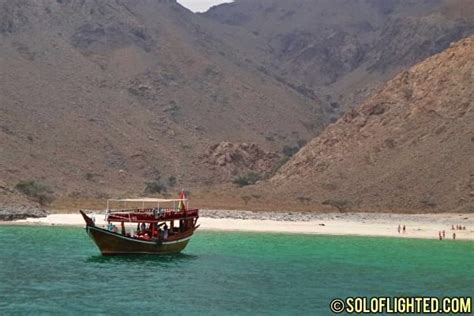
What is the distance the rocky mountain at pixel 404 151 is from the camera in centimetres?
8006

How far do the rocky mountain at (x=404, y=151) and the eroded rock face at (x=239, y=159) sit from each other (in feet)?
65.4

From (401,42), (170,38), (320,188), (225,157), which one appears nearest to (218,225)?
(320,188)

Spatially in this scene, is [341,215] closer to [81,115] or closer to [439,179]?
[439,179]

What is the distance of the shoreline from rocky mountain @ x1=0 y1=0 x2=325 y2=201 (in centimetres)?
2576

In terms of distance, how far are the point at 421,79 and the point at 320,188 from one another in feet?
80.7

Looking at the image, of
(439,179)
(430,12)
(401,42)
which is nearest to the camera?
(439,179)

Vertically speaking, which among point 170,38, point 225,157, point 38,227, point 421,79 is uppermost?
point 170,38

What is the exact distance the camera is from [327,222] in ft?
234

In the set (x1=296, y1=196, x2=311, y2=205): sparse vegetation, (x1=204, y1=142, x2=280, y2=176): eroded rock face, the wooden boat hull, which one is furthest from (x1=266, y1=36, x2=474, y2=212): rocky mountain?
the wooden boat hull

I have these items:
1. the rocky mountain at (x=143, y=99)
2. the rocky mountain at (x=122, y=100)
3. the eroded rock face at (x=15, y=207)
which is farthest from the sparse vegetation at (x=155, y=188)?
the eroded rock face at (x=15, y=207)

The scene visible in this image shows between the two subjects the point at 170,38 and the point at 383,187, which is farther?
the point at 170,38

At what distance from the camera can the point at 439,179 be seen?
263ft

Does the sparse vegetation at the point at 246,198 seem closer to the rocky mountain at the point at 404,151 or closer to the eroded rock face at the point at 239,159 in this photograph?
the rocky mountain at the point at 404,151

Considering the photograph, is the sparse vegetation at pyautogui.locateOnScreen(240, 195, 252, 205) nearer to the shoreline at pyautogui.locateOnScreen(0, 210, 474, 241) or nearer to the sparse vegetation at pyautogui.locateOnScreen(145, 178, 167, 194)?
the shoreline at pyautogui.locateOnScreen(0, 210, 474, 241)
